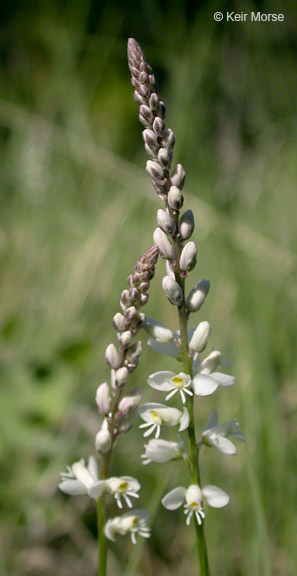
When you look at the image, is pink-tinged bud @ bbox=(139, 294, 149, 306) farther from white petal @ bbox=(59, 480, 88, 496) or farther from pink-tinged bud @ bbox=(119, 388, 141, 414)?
white petal @ bbox=(59, 480, 88, 496)

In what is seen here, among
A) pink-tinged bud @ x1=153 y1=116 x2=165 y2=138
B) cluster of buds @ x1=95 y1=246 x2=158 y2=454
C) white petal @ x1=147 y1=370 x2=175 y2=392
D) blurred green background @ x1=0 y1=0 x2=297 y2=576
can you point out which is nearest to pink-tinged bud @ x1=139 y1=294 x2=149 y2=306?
cluster of buds @ x1=95 y1=246 x2=158 y2=454

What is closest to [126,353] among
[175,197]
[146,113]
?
[175,197]

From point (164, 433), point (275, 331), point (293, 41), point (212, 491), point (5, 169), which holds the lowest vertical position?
point (164, 433)

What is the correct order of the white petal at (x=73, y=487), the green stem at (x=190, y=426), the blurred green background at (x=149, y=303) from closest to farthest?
the green stem at (x=190, y=426)
the white petal at (x=73, y=487)
the blurred green background at (x=149, y=303)

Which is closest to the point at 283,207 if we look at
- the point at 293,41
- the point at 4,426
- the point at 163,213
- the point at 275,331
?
the point at 275,331

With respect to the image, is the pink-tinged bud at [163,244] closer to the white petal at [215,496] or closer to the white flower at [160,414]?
the white flower at [160,414]

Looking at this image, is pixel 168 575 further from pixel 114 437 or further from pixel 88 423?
pixel 114 437

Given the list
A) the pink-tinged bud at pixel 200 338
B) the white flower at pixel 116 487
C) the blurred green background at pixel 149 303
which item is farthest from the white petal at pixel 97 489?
the blurred green background at pixel 149 303

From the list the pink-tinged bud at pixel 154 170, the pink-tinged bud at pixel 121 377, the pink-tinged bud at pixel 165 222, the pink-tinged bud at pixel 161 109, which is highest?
the pink-tinged bud at pixel 161 109
